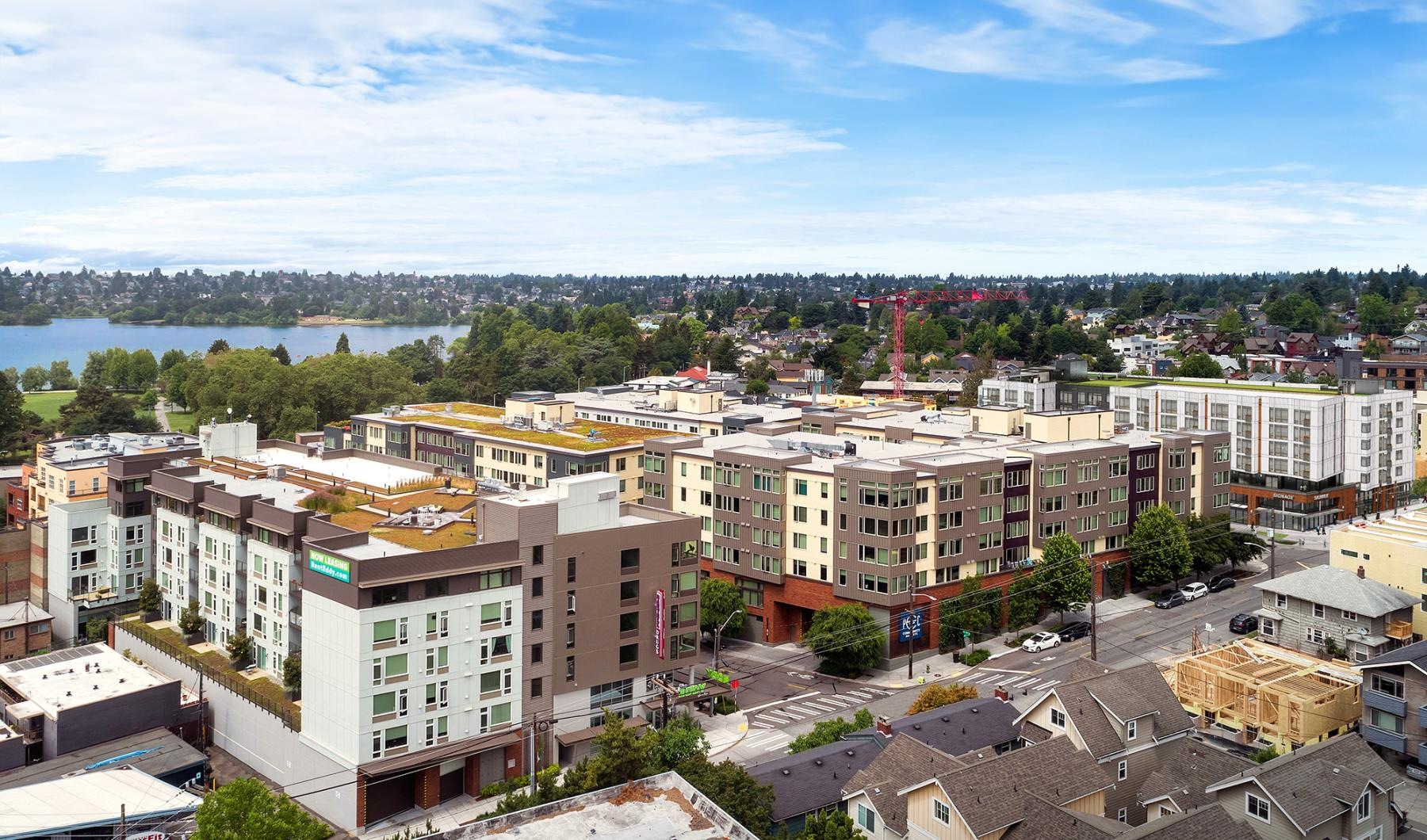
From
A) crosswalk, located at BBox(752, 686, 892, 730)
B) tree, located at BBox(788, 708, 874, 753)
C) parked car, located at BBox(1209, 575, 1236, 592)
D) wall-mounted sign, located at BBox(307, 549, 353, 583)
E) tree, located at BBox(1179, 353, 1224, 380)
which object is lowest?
crosswalk, located at BBox(752, 686, 892, 730)

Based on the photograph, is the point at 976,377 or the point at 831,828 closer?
the point at 831,828

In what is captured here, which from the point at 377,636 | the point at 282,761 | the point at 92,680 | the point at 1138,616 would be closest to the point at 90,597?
the point at 92,680

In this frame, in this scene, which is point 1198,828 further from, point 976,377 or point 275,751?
point 976,377

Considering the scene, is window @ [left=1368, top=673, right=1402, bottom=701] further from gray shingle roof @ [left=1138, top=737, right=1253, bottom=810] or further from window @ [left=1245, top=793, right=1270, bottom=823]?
window @ [left=1245, top=793, right=1270, bottom=823]

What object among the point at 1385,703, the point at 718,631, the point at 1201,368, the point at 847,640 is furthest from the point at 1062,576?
the point at 1201,368

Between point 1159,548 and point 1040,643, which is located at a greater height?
point 1159,548

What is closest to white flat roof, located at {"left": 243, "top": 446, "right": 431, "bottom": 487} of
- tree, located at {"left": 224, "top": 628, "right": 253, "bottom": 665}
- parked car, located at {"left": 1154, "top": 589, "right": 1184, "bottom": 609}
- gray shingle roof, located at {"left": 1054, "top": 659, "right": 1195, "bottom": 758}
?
tree, located at {"left": 224, "top": 628, "right": 253, "bottom": 665}

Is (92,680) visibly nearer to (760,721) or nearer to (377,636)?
(377,636)
